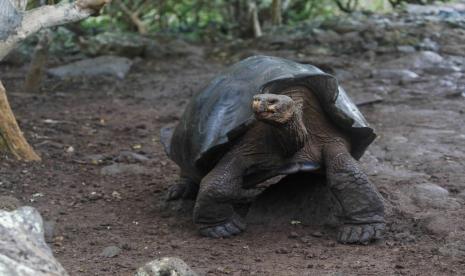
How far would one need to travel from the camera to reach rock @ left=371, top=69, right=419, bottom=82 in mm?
6906

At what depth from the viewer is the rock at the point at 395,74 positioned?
6906 mm

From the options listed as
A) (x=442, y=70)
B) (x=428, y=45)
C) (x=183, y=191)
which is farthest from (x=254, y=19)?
(x=183, y=191)

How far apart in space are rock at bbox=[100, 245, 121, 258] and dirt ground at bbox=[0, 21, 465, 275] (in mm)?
27

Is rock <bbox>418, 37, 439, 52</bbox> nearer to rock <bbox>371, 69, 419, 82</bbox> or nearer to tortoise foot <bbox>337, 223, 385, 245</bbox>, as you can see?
rock <bbox>371, 69, 419, 82</bbox>

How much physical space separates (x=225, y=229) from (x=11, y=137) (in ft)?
5.15

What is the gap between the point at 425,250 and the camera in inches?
125

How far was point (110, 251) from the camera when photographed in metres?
3.25

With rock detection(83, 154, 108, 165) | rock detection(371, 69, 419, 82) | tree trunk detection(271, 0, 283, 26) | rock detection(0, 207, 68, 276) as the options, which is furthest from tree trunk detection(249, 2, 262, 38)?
rock detection(0, 207, 68, 276)

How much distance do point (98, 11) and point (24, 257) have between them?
77.9 inches

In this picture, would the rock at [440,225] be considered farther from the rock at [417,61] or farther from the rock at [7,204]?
the rock at [417,61]

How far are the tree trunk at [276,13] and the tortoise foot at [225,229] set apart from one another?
19.8 ft

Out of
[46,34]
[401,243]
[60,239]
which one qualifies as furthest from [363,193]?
[46,34]

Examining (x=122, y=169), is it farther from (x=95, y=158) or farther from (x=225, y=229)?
(x=225, y=229)

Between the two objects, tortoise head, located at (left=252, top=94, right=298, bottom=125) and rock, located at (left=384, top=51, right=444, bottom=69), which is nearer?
tortoise head, located at (left=252, top=94, right=298, bottom=125)
